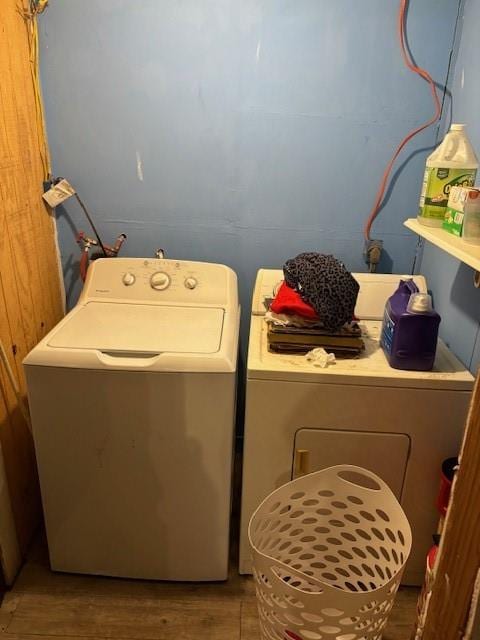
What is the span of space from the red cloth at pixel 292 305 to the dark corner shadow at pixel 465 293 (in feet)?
1.55

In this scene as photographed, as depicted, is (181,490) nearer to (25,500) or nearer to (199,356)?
(199,356)

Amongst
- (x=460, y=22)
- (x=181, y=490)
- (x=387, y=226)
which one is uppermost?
(x=460, y=22)

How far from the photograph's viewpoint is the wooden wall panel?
1.59m

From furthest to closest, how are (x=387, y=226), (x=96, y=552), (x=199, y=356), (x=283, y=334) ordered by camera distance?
(x=387, y=226)
(x=96, y=552)
(x=283, y=334)
(x=199, y=356)

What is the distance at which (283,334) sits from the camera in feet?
5.01

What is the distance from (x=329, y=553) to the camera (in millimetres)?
1494

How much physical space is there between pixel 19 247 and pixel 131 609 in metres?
1.25

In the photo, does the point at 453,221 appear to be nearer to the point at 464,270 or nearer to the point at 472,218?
the point at 472,218

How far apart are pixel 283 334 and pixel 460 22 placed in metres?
1.25

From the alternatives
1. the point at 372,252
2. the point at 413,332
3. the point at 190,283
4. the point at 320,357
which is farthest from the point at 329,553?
the point at 372,252

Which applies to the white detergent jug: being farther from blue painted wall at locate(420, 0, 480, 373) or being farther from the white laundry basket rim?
the white laundry basket rim

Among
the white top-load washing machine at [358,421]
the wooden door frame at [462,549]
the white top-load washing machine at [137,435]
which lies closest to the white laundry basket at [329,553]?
the white top-load washing machine at [358,421]

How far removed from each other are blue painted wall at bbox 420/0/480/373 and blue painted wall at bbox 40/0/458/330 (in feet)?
0.28

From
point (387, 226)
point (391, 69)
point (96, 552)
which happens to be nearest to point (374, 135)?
point (391, 69)
